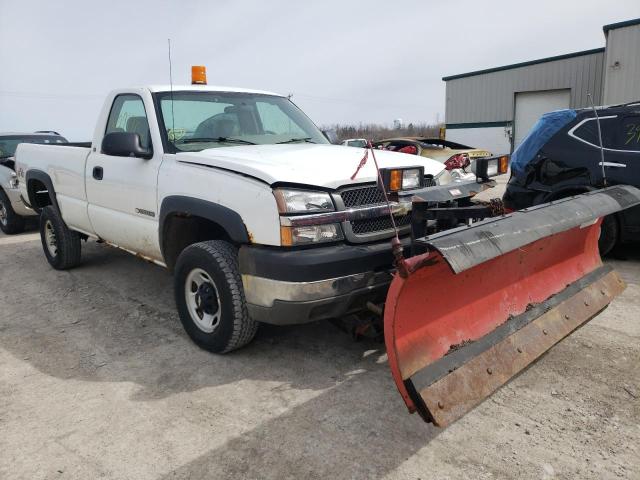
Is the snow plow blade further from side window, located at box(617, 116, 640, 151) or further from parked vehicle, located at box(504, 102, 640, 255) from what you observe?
side window, located at box(617, 116, 640, 151)

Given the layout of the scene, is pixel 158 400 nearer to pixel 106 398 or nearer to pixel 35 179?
pixel 106 398

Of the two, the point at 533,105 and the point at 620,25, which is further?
the point at 533,105

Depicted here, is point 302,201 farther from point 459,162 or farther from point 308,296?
point 459,162

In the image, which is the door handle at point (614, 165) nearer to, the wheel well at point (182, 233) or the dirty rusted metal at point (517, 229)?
the dirty rusted metal at point (517, 229)

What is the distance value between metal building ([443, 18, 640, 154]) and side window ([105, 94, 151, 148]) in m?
19.6

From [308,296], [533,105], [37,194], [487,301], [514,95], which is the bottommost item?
[487,301]

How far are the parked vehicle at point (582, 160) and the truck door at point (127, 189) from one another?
174 inches

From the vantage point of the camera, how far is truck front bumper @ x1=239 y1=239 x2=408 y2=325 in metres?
2.99

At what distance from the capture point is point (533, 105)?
24.1 metres

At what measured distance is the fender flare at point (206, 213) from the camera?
10.5ft

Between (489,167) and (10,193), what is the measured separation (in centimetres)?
832

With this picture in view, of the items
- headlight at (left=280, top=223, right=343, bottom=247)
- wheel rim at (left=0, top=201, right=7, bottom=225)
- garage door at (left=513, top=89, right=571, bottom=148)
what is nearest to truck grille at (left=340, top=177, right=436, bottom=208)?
headlight at (left=280, top=223, right=343, bottom=247)

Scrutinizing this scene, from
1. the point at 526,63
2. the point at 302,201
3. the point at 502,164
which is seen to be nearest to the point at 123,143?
the point at 302,201

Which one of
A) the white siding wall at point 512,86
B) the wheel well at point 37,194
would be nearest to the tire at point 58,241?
the wheel well at point 37,194
